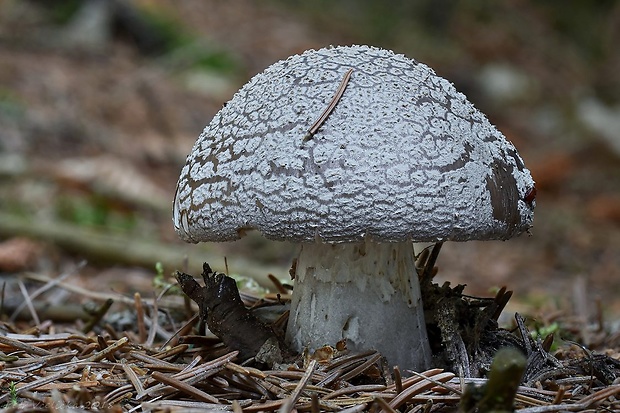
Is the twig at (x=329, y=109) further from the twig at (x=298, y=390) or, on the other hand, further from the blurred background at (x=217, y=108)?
the blurred background at (x=217, y=108)

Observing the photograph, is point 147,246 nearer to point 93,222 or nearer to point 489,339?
point 93,222

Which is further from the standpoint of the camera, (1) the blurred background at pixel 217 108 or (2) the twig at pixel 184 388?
(1) the blurred background at pixel 217 108

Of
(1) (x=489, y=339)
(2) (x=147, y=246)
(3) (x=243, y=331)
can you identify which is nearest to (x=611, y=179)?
(2) (x=147, y=246)

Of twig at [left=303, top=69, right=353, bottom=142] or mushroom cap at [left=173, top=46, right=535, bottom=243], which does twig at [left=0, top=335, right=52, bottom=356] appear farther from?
twig at [left=303, top=69, right=353, bottom=142]

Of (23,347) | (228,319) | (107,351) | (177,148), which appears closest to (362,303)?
(228,319)

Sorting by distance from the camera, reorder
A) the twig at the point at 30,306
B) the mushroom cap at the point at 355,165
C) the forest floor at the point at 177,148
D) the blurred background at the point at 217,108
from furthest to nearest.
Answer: the blurred background at the point at 217,108 → the forest floor at the point at 177,148 → the twig at the point at 30,306 → the mushroom cap at the point at 355,165

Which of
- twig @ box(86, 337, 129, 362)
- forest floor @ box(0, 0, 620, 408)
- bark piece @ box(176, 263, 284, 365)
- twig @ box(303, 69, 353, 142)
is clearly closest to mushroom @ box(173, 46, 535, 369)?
twig @ box(303, 69, 353, 142)

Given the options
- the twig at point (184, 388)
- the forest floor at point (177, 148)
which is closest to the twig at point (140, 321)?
the forest floor at point (177, 148)
